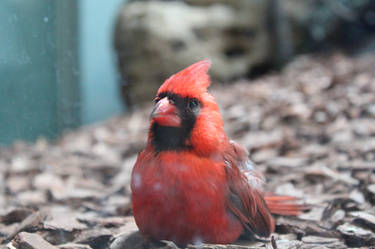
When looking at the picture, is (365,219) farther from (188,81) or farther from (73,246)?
(73,246)

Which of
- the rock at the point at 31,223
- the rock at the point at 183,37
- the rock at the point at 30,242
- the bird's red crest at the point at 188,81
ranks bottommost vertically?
the rock at the point at 31,223

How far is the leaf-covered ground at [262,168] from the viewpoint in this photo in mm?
2141

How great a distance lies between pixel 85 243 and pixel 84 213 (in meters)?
0.70

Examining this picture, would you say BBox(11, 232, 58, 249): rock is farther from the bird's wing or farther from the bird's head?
the bird's wing

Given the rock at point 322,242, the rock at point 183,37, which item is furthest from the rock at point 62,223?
the rock at point 183,37

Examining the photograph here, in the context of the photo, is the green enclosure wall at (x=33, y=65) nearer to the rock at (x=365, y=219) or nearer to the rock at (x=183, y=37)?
the rock at (x=365, y=219)

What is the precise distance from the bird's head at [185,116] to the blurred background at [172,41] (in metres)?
1.19

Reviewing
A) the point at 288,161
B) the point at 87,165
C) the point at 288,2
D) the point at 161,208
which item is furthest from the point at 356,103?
the point at 288,2

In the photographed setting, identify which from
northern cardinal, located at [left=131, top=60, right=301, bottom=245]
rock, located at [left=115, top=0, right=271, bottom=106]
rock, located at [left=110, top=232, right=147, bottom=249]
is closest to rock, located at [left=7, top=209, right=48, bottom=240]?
rock, located at [left=110, top=232, right=147, bottom=249]

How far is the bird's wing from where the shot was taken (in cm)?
195

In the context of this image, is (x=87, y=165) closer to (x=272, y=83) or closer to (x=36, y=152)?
(x=36, y=152)

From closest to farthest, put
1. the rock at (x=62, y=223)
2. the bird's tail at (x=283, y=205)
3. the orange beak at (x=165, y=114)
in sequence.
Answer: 1. the orange beak at (x=165, y=114)
2. the rock at (x=62, y=223)
3. the bird's tail at (x=283, y=205)

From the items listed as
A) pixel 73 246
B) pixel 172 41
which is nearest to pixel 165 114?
pixel 73 246

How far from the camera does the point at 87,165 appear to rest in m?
3.83
